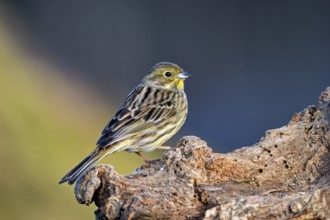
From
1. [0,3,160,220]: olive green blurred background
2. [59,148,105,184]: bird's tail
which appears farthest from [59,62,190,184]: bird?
[0,3,160,220]: olive green blurred background

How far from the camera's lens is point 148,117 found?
6805 mm

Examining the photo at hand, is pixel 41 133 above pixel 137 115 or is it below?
above

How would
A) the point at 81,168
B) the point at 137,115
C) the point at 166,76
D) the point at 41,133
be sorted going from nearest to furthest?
the point at 81,168 → the point at 137,115 → the point at 166,76 → the point at 41,133

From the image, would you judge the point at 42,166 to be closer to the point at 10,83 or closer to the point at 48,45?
the point at 10,83

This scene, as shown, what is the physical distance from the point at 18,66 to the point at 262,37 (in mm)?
3975

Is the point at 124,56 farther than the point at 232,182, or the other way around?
the point at 124,56

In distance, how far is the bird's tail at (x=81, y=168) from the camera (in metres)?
5.57

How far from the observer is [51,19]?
14.6m

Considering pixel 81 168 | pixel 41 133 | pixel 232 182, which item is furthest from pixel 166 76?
pixel 41 133

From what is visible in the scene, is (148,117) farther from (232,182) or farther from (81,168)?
(232,182)

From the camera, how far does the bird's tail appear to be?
18.3 feet

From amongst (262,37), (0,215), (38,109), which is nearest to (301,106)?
(262,37)

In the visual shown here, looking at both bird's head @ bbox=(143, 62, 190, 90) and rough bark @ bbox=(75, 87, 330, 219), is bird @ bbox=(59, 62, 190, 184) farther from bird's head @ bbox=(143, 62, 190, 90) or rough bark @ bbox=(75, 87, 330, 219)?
rough bark @ bbox=(75, 87, 330, 219)

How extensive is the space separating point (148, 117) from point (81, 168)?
3.79 ft
